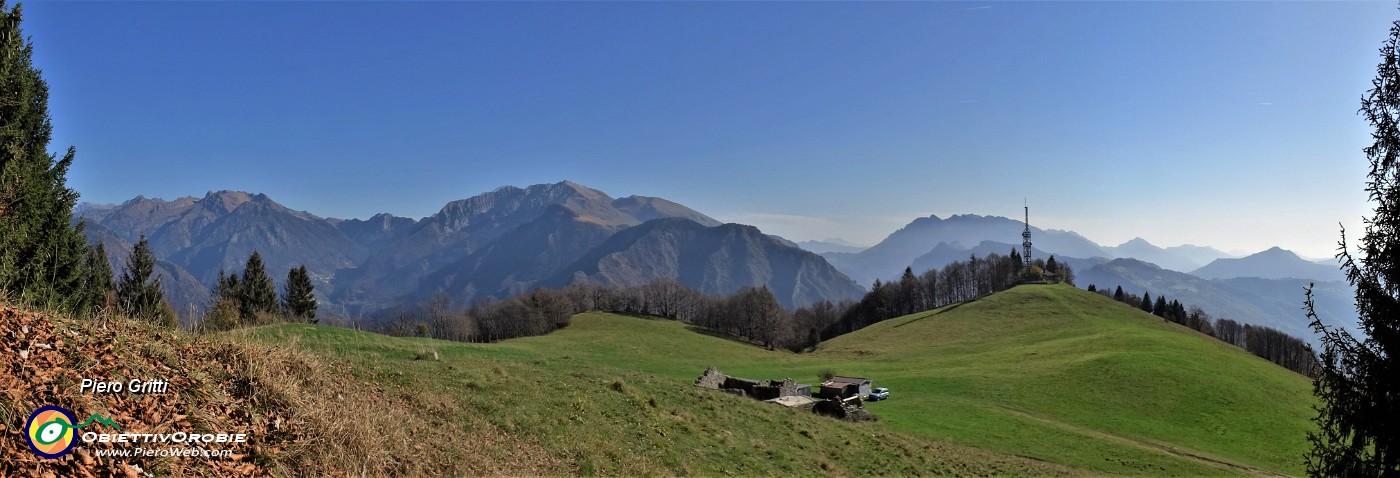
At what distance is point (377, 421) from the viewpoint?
34.5ft

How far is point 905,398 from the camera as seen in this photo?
50.5 m

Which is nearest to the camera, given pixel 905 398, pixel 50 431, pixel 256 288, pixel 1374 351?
pixel 50 431

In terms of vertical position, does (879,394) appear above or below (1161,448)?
above

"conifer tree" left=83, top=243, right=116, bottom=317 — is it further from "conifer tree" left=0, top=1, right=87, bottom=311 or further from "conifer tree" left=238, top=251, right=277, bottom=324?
"conifer tree" left=238, top=251, right=277, bottom=324

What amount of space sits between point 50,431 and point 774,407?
25.2m

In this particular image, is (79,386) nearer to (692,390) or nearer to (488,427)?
(488,427)

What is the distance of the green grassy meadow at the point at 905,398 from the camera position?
53.2 feet

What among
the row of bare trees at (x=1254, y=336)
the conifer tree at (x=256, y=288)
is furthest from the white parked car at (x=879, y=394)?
the row of bare trees at (x=1254, y=336)

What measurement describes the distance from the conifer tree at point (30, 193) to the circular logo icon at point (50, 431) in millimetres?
12678

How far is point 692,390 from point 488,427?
566 inches

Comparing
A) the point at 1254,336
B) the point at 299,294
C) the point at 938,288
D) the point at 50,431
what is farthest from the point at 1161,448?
the point at 938,288

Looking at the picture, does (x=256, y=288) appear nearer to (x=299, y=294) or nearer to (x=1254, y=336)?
(x=299, y=294)

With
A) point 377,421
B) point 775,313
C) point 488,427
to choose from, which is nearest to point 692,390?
point 488,427

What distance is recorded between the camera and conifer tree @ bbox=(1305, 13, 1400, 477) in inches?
414
